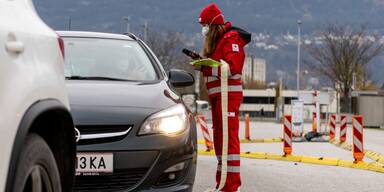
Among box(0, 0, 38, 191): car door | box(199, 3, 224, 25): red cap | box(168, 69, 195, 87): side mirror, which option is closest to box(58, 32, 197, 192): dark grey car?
box(168, 69, 195, 87): side mirror

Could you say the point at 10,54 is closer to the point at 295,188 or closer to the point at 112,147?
the point at 112,147

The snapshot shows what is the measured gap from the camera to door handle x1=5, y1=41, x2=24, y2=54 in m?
3.21

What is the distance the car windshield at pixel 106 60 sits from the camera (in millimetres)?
7000

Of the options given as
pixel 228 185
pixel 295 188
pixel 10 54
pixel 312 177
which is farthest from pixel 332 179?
pixel 10 54

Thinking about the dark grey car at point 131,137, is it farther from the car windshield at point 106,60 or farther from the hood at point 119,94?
the car windshield at point 106,60

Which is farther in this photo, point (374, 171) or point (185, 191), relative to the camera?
point (374, 171)

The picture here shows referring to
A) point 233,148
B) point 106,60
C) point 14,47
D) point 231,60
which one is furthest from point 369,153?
point 14,47

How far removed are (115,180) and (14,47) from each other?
2.55 metres

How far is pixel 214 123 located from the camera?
25.6ft

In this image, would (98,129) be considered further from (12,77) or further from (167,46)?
(167,46)

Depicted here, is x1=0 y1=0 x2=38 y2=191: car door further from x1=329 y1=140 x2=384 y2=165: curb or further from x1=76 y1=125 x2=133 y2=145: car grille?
x1=329 y1=140 x2=384 y2=165: curb

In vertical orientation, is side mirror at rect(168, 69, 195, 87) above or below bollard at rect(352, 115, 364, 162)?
above

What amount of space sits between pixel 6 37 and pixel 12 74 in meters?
0.16

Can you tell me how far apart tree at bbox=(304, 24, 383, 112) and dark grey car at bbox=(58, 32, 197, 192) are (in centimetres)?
5894
